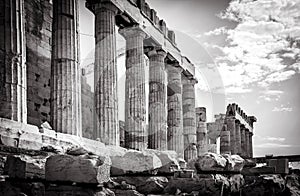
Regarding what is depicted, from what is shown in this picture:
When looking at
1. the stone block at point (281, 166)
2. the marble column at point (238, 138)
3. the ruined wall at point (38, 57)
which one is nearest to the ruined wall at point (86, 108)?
the ruined wall at point (38, 57)

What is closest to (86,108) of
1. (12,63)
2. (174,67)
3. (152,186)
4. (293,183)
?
(174,67)

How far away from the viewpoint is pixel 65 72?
43.0 feet

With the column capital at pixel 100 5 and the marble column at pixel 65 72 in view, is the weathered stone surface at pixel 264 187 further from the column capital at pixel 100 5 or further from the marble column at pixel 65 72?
the column capital at pixel 100 5

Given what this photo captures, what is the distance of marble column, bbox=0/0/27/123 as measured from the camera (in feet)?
34.6

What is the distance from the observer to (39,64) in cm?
1741

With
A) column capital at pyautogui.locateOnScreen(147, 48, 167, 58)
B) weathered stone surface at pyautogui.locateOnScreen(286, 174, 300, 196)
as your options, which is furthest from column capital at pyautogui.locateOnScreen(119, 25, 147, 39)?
weathered stone surface at pyautogui.locateOnScreen(286, 174, 300, 196)

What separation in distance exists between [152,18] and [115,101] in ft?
21.1

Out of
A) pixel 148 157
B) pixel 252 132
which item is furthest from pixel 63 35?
pixel 252 132

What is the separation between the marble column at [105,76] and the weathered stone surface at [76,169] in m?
8.29

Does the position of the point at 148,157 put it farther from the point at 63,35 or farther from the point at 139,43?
the point at 139,43

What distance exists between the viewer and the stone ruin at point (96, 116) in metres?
6.64

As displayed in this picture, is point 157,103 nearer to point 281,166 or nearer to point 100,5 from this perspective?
point 100,5

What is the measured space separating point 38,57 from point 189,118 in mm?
12016

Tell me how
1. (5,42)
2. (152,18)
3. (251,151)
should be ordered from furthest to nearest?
(251,151) → (152,18) → (5,42)
